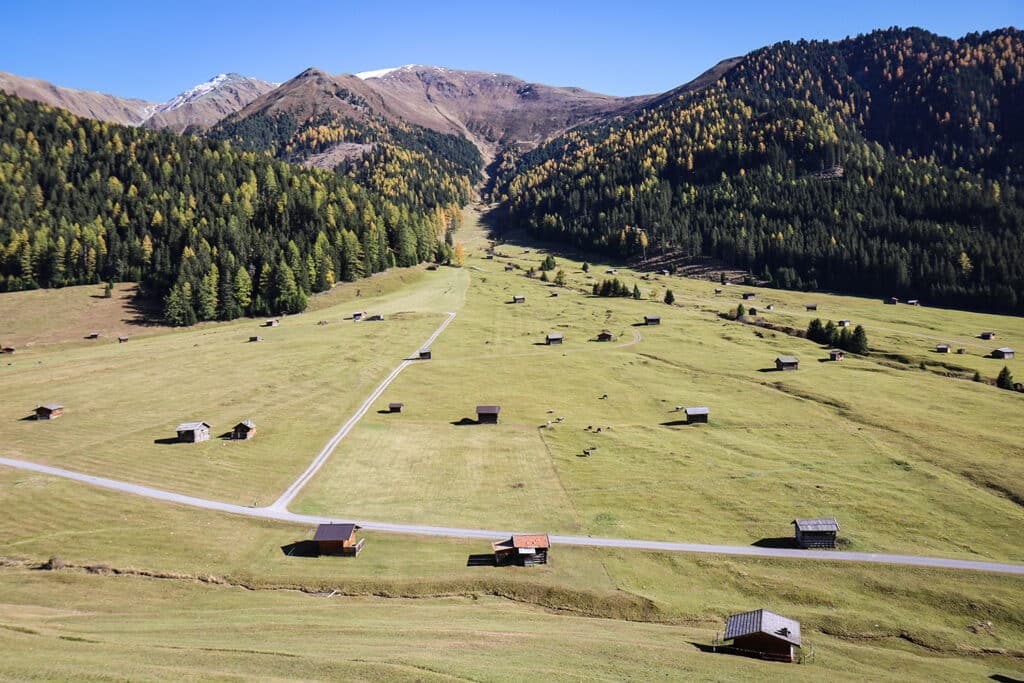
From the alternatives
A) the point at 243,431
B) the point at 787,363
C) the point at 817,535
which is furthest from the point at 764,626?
the point at 787,363

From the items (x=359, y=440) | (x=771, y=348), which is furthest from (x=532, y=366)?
(x=771, y=348)

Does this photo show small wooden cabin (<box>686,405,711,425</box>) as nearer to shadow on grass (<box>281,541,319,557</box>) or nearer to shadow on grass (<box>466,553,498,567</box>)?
shadow on grass (<box>466,553,498,567</box>)

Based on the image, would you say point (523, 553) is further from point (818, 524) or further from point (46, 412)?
point (46, 412)

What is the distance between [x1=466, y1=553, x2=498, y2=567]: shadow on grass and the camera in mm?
57691

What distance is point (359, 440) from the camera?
90.2 m

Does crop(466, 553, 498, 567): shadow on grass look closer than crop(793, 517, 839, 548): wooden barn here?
Yes

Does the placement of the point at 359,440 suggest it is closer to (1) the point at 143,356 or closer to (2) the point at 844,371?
(1) the point at 143,356

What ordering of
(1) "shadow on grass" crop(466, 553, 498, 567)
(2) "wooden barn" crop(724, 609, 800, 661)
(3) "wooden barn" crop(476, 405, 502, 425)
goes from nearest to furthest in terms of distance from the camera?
(2) "wooden barn" crop(724, 609, 800, 661) → (1) "shadow on grass" crop(466, 553, 498, 567) → (3) "wooden barn" crop(476, 405, 502, 425)

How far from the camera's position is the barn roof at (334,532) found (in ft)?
194

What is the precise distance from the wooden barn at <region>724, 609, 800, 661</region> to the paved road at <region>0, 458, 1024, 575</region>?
1425cm

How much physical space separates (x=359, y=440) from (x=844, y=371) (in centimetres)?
9061

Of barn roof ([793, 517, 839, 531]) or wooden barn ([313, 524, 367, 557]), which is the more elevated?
barn roof ([793, 517, 839, 531])

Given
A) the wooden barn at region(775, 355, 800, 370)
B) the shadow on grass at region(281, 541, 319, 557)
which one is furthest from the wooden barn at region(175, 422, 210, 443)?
the wooden barn at region(775, 355, 800, 370)

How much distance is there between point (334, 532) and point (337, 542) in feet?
4.89
